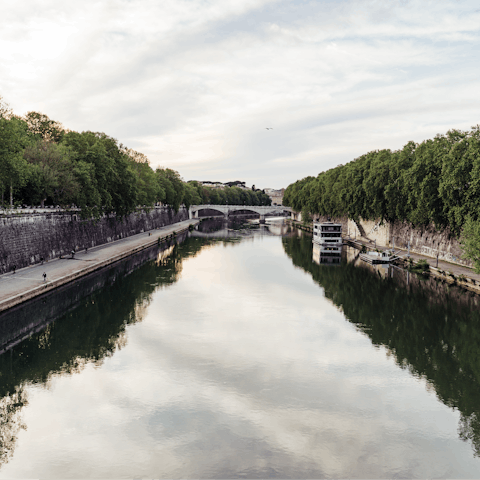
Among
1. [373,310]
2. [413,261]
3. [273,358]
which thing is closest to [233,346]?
[273,358]

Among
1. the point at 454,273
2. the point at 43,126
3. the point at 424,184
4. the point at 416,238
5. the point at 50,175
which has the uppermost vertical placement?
the point at 43,126

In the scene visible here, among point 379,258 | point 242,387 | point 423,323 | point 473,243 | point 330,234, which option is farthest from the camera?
point 330,234

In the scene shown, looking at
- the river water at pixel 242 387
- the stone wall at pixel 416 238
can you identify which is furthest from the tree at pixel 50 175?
the stone wall at pixel 416 238

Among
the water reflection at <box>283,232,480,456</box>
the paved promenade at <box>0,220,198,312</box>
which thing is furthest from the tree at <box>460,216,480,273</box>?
the paved promenade at <box>0,220,198,312</box>

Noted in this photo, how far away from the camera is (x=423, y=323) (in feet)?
97.8

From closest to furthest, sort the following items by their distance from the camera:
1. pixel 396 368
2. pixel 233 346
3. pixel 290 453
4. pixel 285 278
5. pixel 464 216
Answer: pixel 290 453, pixel 396 368, pixel 233 346, pixel 464 216, pixel 285 278

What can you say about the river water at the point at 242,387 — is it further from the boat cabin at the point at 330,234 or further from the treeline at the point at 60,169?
the boat cabin at the point at 330,234

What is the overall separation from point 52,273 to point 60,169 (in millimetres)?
16523

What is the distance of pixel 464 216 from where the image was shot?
138ft

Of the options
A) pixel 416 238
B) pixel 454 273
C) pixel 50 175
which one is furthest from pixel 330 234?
pixel 50 175

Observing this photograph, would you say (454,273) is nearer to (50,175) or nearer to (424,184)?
(424,184)

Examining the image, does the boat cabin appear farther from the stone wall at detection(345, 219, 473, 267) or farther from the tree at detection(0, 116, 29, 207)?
the tree at detection(0, 116, 29, 207)

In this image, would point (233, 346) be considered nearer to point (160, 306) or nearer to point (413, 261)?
point (160, 306)

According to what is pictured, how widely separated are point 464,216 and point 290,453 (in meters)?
35.4
